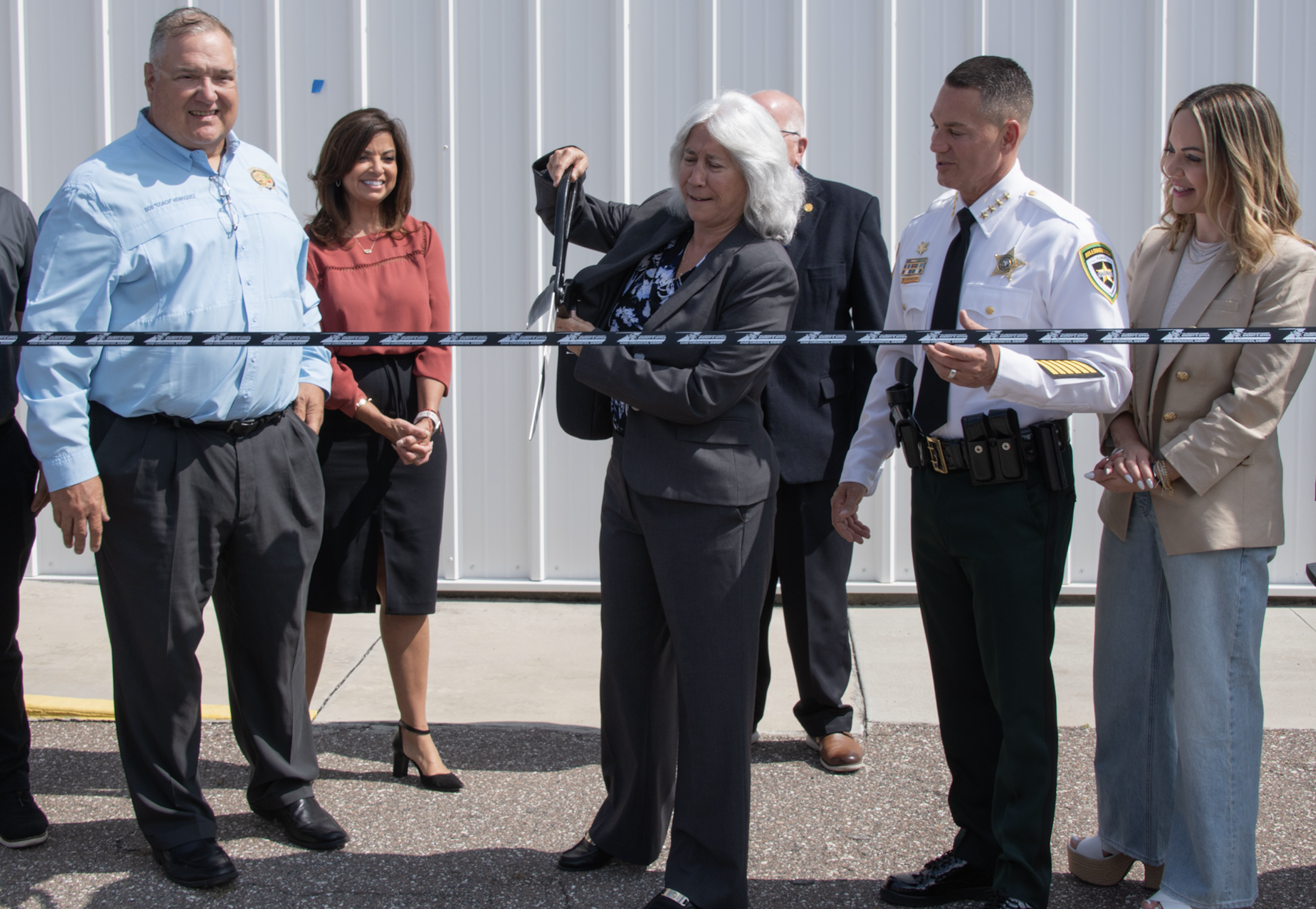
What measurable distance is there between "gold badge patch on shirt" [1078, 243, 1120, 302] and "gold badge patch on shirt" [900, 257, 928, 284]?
0.40 m

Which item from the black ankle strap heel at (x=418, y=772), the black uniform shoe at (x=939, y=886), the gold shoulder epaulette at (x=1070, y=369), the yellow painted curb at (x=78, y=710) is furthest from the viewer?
the yellow painted curb at (x=78, y=710)

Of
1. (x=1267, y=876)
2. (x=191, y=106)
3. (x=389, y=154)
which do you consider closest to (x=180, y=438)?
(x=191, y=106)

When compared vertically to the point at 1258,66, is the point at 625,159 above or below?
below

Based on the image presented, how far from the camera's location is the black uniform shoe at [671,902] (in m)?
2.66

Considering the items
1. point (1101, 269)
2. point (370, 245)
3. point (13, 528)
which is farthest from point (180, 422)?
point (1101, 269)

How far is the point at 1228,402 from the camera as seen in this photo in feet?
8.23

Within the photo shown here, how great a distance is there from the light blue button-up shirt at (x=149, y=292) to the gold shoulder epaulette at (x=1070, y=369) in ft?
6.08

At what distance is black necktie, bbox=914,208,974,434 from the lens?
8.79ft

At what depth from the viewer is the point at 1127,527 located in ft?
9.06

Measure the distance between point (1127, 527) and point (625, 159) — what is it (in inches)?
121

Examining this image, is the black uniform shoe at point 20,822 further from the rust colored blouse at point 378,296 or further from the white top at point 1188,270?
the white top at point 1188,270

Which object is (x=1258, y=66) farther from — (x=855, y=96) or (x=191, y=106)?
(x=191, y=106)

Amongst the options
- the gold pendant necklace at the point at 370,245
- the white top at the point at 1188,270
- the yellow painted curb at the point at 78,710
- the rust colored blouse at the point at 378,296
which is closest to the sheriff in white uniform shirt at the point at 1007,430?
the white top at the point at 1188,270

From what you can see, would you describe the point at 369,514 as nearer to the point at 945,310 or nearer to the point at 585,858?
the point at 585,858
